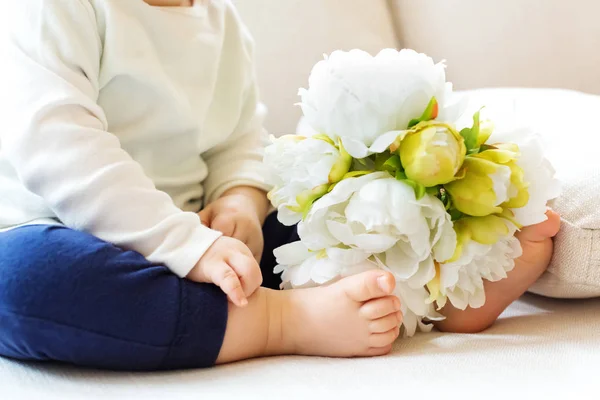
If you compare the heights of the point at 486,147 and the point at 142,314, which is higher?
the point at 486,147

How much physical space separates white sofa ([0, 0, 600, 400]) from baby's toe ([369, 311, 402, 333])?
27 mm

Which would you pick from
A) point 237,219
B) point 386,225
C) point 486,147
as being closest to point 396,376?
point 386,225

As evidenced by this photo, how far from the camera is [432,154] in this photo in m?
0.62

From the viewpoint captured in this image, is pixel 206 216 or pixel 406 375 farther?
pixel 206 216

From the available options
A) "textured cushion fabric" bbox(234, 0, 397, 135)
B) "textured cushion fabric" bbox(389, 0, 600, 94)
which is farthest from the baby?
"textured cushion fabric" bbox(389, 0, 600, 94)

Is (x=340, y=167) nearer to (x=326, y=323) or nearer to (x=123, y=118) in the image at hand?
(x=326, y=323)

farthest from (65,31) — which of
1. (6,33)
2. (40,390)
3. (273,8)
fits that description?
(273,8)

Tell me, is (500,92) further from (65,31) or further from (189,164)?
(65,31)

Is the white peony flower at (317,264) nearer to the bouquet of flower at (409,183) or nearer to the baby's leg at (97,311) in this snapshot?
the bouquet of flower at (409,183)

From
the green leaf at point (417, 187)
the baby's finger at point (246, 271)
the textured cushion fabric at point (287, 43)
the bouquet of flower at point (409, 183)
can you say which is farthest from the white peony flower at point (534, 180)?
the textured cushion fabric at point (287, 43)

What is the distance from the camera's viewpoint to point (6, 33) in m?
0.77

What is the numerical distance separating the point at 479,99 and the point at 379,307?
47cm

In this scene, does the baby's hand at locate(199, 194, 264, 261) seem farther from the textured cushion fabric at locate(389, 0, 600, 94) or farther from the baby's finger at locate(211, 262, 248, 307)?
the textured cushion fabric at locate(389, 0, 600, 94)

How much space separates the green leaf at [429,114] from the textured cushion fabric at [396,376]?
0.21 m
